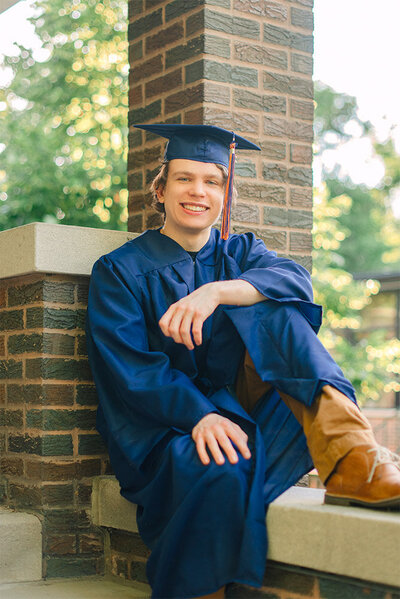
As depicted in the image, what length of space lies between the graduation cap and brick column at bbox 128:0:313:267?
0.65 m

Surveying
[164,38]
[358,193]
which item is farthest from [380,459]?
[358,193]

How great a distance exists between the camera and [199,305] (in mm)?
2771

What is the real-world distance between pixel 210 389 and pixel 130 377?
1.15 feet

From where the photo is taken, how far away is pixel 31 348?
3408 millimetres

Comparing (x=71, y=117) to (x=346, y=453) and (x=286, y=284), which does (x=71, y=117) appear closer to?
(x=286, y=284)

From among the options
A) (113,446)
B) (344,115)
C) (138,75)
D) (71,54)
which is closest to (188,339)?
(113,446)

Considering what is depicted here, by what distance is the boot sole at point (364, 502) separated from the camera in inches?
91.5

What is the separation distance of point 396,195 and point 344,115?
2.98m

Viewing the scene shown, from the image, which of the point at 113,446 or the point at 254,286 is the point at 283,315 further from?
the point at 113,446

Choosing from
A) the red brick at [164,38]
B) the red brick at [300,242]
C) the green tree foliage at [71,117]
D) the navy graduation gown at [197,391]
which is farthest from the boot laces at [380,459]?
the green tree foliage at [71,117]

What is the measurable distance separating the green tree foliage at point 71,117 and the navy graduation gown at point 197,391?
796cm

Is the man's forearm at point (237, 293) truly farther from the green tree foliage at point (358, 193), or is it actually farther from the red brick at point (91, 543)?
the green tree foliage at point (358, 193)

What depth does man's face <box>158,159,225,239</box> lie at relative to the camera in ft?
10.2

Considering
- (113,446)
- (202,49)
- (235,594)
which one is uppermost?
(202,49)
